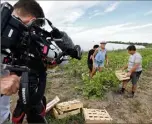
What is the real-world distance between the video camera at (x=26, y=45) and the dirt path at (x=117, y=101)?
587 cm

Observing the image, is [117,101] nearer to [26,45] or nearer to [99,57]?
[99,57]

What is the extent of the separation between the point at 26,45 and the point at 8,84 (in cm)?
53

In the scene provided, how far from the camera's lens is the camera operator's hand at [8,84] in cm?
211

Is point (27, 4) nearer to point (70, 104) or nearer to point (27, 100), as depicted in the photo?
point (27, 100)

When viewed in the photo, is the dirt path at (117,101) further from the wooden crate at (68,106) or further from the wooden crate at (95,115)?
the wooden crate at (68,106)

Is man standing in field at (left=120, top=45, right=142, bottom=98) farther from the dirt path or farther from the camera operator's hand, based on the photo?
the camera operator's hand

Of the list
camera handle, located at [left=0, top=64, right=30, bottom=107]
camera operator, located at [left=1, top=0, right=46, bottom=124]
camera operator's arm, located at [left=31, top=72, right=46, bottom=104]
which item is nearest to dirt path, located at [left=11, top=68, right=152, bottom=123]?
camera operator, located at [left=1, top=0, right=46, bottom=124]

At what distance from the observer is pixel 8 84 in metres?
2.12

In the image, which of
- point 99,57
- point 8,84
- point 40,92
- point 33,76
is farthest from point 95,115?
point 8,84

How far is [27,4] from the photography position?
3430 mm

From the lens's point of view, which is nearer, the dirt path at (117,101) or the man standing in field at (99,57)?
the dirt path at (117,101)

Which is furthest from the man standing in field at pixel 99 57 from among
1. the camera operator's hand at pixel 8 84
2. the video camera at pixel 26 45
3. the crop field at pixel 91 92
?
the camera operator's hand at pixel 8 84

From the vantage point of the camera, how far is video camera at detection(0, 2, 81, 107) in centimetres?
236

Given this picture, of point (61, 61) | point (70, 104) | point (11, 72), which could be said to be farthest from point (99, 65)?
point (11, 72)
